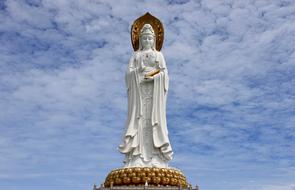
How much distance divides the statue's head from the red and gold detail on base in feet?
15.9

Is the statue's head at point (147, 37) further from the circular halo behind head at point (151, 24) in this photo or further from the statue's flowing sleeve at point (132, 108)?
the statue's flowing sleeve at point (132, 108)

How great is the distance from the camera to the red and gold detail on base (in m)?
14.2

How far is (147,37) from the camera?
17344 mm

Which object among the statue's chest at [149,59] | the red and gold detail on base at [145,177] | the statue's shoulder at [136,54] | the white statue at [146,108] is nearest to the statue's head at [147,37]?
the white statue at [146,108]

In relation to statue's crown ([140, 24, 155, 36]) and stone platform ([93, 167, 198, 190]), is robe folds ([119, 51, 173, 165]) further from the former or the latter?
stone platform ([93, 167, 198, 190])

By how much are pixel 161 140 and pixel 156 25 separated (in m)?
4.49

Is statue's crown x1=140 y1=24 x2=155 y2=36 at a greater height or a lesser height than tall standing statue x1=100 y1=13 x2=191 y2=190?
greater

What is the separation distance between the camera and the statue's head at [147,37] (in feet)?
56.9

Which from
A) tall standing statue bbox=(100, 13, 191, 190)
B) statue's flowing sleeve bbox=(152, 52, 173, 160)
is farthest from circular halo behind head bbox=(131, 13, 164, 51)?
statue's flowing sleeve bbox=(152, 52, 173, 160)

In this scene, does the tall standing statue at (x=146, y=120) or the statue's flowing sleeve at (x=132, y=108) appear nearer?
the tall standing statue at (x=146, y=120)

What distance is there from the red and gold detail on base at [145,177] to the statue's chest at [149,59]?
13.3ft

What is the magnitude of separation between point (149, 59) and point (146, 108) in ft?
5.77

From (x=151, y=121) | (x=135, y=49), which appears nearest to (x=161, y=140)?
(x=151, y=121)

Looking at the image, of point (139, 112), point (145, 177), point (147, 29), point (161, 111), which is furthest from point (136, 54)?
point (145, 177)
